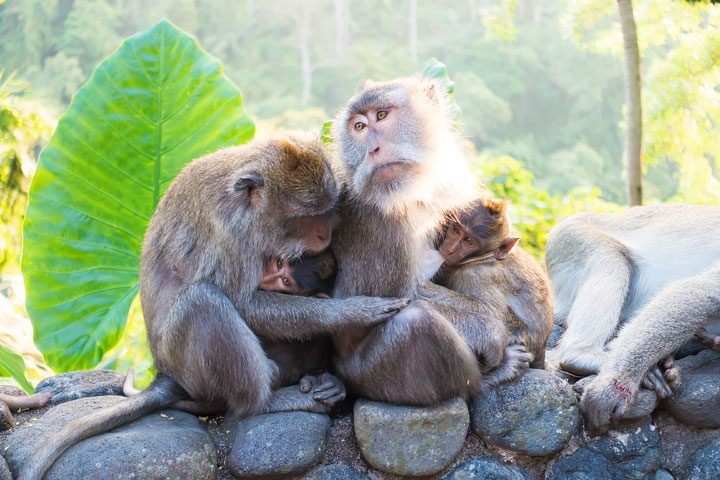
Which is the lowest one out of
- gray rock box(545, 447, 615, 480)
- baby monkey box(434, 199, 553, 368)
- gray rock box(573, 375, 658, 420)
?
gray rock box(545, 447, 615, 480)

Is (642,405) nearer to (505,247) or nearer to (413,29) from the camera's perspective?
(505,247)

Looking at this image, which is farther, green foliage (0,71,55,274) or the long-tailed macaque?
green foliage (0,71,55,274)

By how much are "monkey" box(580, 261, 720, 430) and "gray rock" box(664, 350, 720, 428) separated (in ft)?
0.41

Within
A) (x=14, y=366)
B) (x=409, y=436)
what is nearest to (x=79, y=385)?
(x=14, y=366)

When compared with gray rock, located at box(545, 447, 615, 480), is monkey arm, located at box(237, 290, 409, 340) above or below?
above

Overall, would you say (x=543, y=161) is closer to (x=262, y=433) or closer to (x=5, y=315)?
(x=5, y=315)

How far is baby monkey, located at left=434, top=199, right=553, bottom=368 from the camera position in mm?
3627

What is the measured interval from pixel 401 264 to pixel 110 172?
243cm

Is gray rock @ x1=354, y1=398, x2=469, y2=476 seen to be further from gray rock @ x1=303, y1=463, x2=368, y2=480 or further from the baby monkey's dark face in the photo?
the baby monkey's dark face

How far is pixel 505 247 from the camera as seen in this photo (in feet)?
12.1

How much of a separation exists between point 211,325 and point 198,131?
217cm

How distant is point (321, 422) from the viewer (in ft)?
11.1

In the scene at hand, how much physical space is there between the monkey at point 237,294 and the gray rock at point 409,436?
0.78ft

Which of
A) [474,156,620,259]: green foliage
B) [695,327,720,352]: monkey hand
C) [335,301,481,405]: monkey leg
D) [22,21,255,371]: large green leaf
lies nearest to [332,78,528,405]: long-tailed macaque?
[335,301,481,405]: monkey leg
